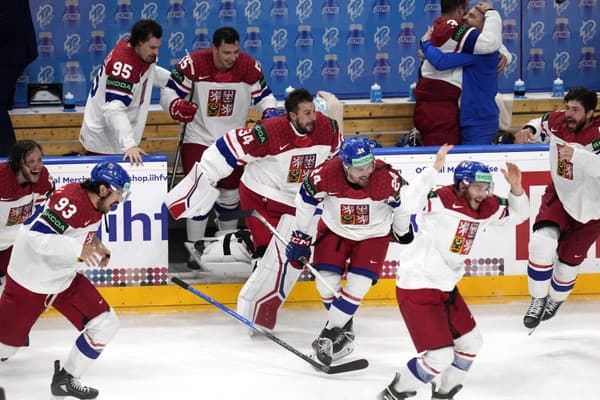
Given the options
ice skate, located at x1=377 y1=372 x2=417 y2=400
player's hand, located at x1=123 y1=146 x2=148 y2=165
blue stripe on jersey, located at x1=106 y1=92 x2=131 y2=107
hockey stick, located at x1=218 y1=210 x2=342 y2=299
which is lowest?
ice skate, located at x1=377 y1=372 x2=417 y2=400

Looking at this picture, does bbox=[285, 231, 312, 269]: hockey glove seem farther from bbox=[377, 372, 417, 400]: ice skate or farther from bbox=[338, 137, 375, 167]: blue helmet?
bbox=[377, 372, 417, 400]: ice skate

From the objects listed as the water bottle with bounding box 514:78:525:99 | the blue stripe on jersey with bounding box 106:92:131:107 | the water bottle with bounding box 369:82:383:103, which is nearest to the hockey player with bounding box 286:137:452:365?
the blue stripe on jersey with bounding box 106:92:131:107

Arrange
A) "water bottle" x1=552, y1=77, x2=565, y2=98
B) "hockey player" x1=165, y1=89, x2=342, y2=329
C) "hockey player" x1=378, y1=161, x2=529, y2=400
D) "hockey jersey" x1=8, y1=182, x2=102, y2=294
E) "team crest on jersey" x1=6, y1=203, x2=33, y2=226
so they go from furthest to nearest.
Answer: "water bottle" x1=552, y1=77, x2=565, y2=98, "hockey player" x1=165, y1=89, x2=342, y2=329, "team crest on jersey" x1=6, y1=203, x2=33, y2=226, "hockey jersey" x1=8, y1=182, x2=102, y2=294, "hockey player" x1=378, y1=161, x2=529, y2=400

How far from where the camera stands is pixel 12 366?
22.3 feet

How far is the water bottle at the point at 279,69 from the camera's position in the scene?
9.95 meters

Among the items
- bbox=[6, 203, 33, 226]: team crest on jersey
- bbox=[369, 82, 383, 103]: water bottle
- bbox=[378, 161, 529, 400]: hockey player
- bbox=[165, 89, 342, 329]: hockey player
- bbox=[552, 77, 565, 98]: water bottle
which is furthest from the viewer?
bbox=[552, 77, 565, 98]: water bottle

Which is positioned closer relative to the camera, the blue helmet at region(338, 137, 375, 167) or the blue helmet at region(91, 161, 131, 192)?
the blue helmet at region(91, 161, 131, 192)

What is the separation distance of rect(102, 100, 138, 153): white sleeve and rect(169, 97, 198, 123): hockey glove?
32cm

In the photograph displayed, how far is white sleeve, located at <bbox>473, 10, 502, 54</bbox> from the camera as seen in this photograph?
8273mm

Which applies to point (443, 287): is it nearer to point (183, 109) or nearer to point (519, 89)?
point (183, 109)

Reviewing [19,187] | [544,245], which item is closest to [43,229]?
[19,187]

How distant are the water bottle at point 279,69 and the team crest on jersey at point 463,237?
427 centimetres

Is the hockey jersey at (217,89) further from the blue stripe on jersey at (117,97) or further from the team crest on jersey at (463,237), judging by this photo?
the team crest on jersey at (463,237)

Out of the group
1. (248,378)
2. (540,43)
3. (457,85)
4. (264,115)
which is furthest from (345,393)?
(540,43)
